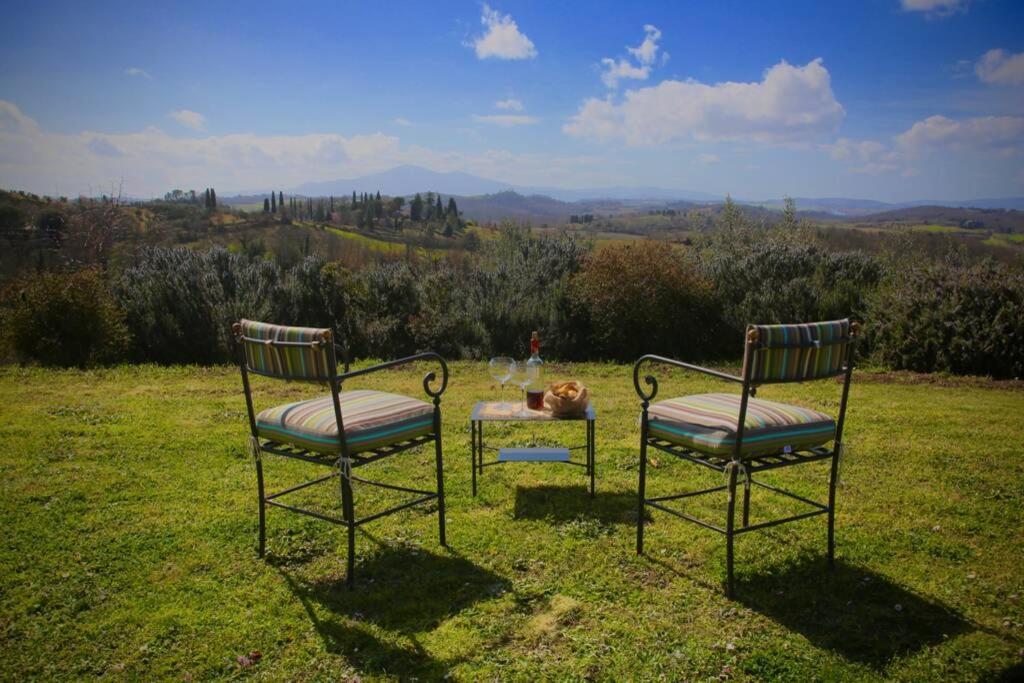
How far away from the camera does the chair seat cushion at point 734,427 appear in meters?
3.18

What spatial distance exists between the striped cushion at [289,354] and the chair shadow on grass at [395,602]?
1.13 meters

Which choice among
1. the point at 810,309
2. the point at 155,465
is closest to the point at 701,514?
the point at 155,465

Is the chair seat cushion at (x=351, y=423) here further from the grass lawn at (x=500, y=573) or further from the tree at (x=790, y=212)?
the tree at (x=790, y=212)

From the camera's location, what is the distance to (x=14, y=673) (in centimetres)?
272

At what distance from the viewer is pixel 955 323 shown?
28.1 feet

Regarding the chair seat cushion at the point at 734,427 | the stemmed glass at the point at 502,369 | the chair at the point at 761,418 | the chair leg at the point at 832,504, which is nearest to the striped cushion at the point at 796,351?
the chair at the point at 761,418

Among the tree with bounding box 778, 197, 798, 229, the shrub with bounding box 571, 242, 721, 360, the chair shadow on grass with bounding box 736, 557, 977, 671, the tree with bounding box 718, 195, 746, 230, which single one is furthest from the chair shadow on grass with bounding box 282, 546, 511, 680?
the tree with bounding box 778, 197, 798, 229

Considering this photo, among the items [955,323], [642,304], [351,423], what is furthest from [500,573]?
[955,323]

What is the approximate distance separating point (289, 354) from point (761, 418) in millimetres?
2304

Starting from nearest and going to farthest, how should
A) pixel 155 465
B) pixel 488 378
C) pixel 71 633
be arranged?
pixel 71 633 < pixel 155 465 < pixel 488 378

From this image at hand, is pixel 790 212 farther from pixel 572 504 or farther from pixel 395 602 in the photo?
pixel 395 602

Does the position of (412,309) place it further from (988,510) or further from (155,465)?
(988,510)

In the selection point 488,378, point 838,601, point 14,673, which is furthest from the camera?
point 488,378

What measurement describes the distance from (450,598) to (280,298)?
839cm
